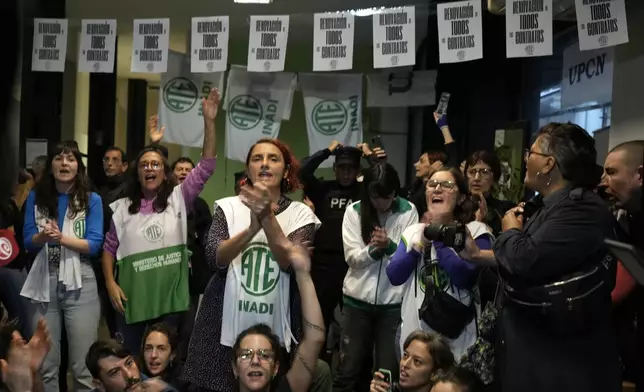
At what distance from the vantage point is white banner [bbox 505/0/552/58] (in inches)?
161

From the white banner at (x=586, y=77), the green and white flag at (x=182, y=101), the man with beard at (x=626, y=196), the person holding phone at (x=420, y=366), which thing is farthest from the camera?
the green and white flag at (x=182, y=101)

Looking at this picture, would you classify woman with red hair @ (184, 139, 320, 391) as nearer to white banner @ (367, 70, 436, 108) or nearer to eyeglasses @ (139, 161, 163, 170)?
eyeglasses @ (139, 161, 163, 170)

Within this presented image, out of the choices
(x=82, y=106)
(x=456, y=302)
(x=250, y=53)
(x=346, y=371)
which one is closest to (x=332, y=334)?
(x=346, y=371)

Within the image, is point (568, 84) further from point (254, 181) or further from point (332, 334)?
point (254, 181)

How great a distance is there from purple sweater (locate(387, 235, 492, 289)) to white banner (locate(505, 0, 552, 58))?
51.1 inches

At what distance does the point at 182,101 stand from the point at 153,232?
3054 millimetres

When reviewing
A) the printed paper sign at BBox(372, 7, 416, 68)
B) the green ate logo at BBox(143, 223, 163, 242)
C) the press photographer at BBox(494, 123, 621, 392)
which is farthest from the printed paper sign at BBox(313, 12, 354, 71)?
the press photographer at BBox(494, 123, 621, 392)

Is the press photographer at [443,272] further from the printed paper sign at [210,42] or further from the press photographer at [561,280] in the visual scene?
the printed paper sign at [210,42]

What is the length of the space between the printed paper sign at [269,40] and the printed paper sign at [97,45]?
97cm

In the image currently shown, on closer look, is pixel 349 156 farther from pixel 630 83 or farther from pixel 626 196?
pixel 626 196

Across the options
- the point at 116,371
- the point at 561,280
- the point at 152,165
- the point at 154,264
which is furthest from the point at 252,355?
the point at 152,165

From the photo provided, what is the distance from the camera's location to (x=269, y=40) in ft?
16.2

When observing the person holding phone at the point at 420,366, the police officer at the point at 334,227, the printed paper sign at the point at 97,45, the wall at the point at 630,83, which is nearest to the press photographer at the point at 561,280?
the person holding phone at the point at 420,366

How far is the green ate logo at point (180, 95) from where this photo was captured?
6652mm
